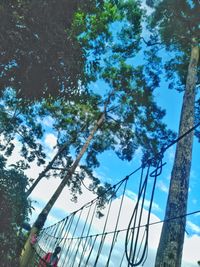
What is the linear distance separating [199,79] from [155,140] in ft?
14.8

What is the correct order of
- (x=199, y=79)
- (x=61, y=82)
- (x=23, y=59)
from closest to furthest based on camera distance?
(x=23, y=59) < (x=61, y=82) < (x=199, y=79)

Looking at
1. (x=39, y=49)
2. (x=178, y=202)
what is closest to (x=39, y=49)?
(x=39, y=49)

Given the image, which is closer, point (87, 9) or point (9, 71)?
point (9, 71)

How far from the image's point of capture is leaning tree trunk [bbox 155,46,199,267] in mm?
4379

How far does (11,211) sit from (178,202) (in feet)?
7.97

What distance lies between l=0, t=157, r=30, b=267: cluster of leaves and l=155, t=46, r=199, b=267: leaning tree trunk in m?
1.93

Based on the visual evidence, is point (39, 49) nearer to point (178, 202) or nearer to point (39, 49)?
point (39, 49)

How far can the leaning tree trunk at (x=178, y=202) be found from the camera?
14.4ft

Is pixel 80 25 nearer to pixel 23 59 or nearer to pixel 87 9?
pixel 87 9

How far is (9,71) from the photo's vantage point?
5863 millimetres

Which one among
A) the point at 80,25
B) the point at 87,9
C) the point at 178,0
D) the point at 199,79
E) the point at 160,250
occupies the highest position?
the point at 80,25

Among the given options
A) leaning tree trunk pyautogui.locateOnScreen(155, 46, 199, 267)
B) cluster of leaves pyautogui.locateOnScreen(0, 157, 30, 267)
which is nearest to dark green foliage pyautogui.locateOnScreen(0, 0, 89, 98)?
cluster of leaves pyautogui.locateOnScreen(0, 157, 30, 267)

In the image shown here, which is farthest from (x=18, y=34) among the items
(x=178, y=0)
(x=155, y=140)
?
(x=155, y=140)

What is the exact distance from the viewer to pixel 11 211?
4.47m
